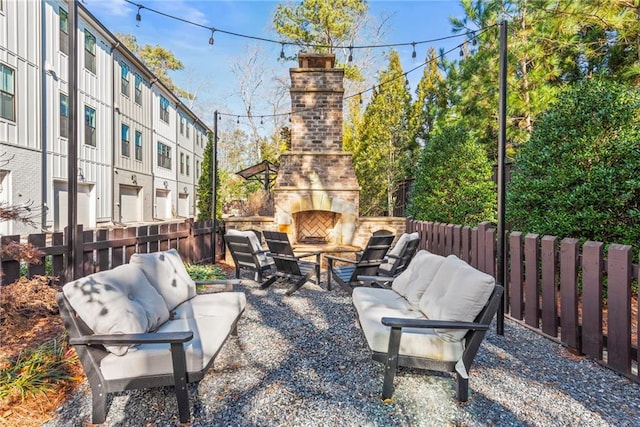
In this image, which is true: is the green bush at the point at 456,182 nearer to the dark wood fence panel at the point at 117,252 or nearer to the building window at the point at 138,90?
the dark wood fence panel at the point at 117,252

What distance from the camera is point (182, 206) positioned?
22.4 meters

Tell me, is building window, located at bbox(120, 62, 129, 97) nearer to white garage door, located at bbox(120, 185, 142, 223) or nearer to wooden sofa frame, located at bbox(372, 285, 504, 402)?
white garage door, located at bbox(120, 185, 142, 223)

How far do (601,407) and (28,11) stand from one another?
47.2 ft

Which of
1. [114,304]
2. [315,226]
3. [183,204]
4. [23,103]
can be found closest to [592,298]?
[114,304]

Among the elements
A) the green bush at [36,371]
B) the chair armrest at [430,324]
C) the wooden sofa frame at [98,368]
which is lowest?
the green bush at [36,371]

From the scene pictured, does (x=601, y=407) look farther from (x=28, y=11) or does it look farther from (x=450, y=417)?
(x=28, y=11)

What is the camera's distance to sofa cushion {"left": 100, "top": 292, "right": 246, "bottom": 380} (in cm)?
193

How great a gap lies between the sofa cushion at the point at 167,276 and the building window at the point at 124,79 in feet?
48.4

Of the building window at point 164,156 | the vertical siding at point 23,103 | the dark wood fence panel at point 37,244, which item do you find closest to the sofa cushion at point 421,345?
the dark wood fence panel at point 37,244

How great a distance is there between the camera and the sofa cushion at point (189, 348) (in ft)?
6.32

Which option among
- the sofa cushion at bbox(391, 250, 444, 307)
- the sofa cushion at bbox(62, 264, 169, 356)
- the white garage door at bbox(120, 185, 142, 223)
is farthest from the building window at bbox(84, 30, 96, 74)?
the sofa cushion at bbox(391, 250, 444, 307)

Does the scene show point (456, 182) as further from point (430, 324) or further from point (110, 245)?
point (110, 245)

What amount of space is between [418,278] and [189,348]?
186 centimetres

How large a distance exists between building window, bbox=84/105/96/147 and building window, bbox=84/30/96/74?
1493mm
